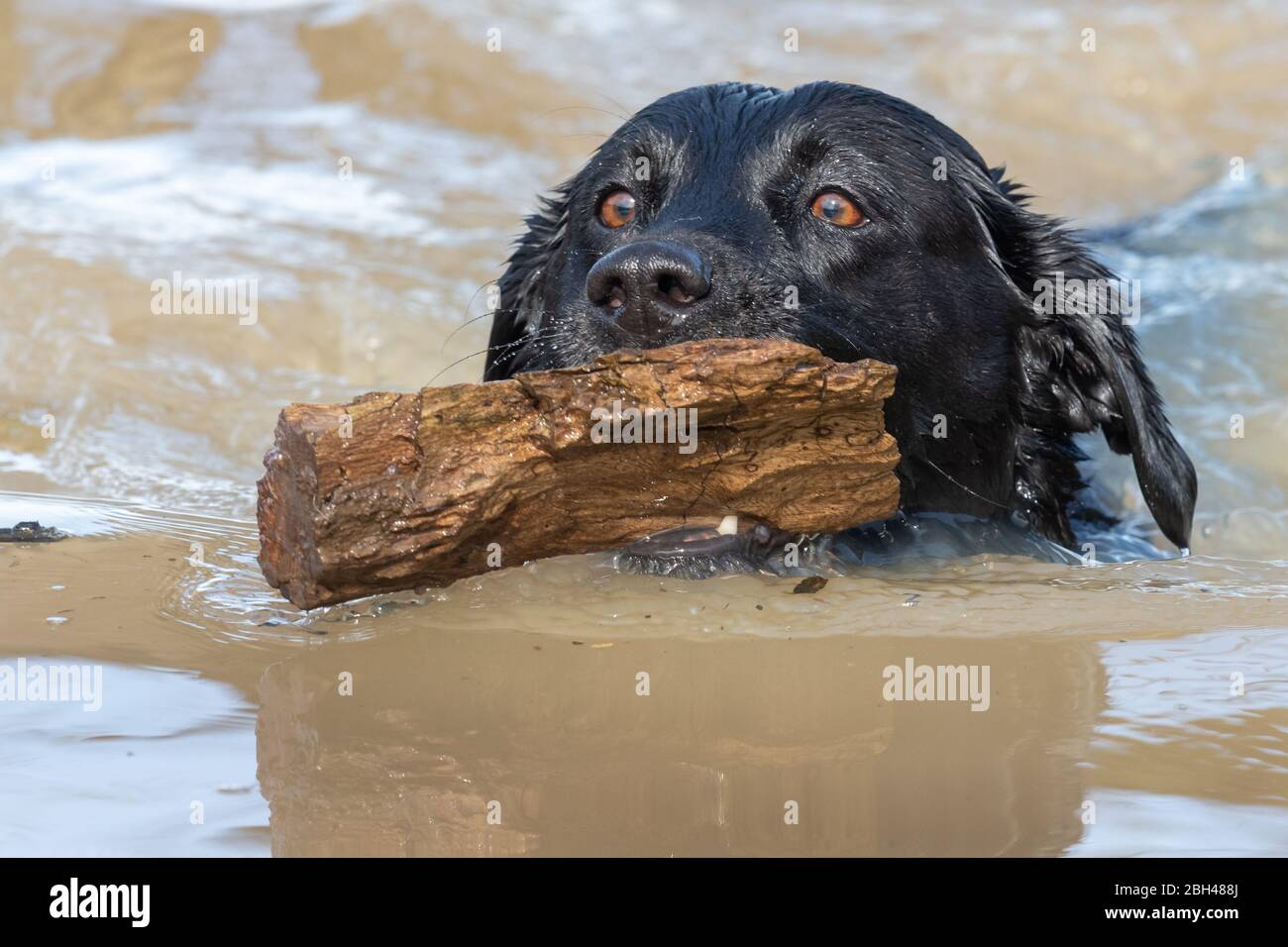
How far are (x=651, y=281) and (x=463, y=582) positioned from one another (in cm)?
80

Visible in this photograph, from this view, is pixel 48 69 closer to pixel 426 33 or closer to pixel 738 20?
pixel 426 33

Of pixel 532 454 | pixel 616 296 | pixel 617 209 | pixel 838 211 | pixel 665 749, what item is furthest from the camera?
pixel 617 209

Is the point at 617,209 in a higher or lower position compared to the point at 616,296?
higher

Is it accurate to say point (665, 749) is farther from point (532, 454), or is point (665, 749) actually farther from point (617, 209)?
point (617, 209)

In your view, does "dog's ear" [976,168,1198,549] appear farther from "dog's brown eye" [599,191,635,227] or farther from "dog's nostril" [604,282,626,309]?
"dog's nostril" [604,282,626,309]

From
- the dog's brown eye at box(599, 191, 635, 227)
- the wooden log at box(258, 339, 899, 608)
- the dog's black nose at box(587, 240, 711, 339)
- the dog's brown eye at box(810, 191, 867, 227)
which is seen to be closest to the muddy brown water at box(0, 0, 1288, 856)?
the wooden log at box(258, 339, 899, 608)

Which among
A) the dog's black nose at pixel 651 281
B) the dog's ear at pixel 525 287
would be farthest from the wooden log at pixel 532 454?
the dog's ear at pixel 525 287

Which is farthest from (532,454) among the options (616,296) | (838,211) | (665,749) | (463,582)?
(838,211)

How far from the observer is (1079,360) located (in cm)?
438

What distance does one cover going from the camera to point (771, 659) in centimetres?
316

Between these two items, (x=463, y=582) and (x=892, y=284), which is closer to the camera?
(x=463, y=582)

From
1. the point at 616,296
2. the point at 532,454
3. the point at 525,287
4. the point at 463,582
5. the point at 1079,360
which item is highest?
the point at 525,287

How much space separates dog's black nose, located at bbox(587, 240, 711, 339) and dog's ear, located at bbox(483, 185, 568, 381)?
121cm

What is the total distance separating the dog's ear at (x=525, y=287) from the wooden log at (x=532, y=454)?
4.82 ft
